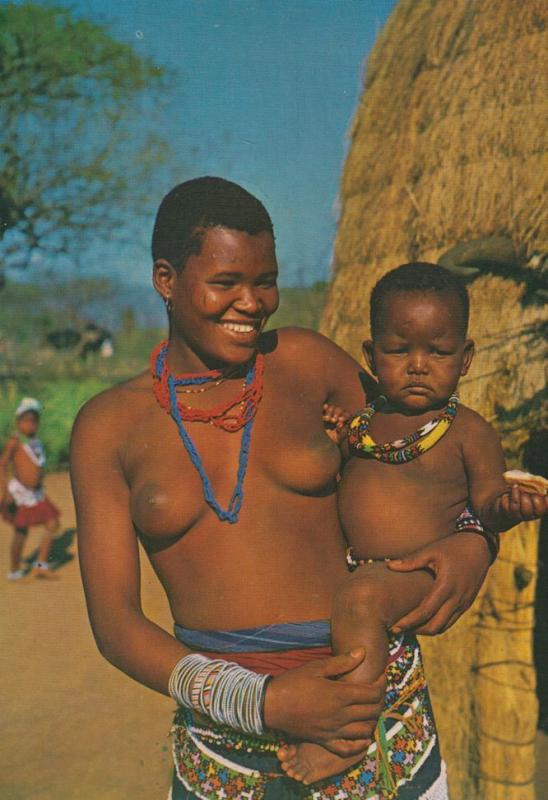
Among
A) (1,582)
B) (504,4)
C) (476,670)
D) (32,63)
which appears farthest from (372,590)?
(32,63)

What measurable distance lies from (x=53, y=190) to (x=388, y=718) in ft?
37.0

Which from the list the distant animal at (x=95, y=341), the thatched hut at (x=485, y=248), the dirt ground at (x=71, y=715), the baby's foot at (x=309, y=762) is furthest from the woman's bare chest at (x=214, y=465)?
the distant animal at (x=95, y=341)

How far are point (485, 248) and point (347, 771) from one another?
6.43ft

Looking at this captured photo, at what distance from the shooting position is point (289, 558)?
5.47ft

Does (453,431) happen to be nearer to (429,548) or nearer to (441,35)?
(429,548)

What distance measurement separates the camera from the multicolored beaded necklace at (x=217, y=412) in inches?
64.8

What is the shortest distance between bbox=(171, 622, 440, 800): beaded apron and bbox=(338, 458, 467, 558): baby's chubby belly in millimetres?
205

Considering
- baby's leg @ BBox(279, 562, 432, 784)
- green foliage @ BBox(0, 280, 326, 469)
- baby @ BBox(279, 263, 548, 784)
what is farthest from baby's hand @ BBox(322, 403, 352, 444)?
green foliage @ BBox(0, 280, 326, 469)

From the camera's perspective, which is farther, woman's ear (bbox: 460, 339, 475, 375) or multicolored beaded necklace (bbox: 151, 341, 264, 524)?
woman's ear (bbox: 460, 339, 475, 375)

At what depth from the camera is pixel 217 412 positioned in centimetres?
169

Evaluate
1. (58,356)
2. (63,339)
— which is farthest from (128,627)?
(63,339)

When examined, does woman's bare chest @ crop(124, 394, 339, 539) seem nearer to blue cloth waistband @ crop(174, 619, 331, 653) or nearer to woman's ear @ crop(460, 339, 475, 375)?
blue cloth waistband @ crop(174, 619, 331, 653)

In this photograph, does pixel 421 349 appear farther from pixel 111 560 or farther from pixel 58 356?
pixel 58 356

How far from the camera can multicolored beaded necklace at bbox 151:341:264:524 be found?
5.40ft
